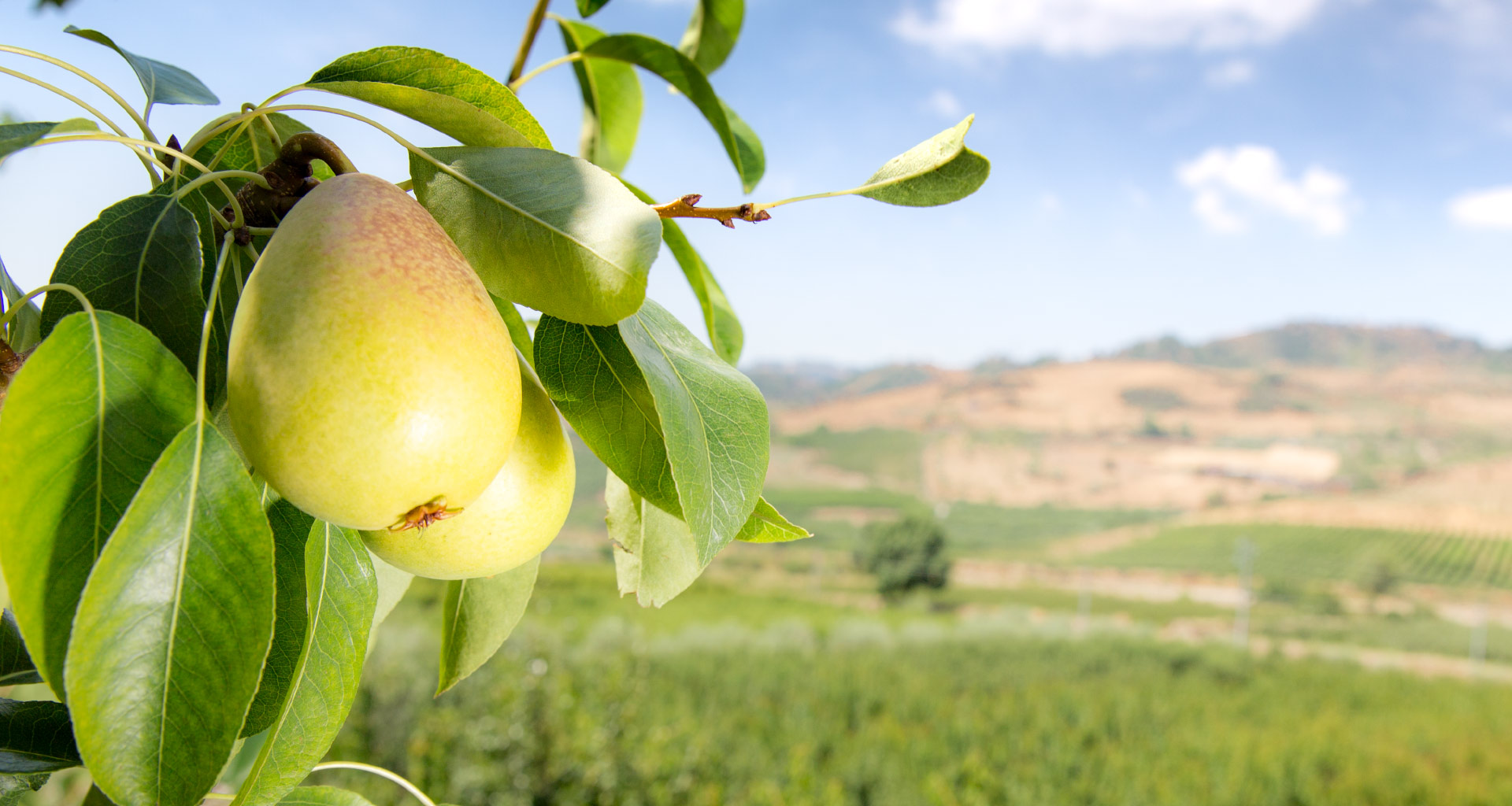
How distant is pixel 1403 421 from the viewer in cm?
3356

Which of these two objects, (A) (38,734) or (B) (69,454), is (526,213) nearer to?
(B) (69,454)

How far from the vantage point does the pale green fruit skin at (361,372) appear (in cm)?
18

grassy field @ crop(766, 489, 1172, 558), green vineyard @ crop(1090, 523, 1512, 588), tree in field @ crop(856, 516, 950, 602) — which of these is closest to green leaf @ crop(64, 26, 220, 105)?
tree in field @ crop(856, 516, 950, 602)

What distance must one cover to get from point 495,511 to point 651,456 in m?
0.04

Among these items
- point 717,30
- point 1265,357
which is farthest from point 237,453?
point 1265,357

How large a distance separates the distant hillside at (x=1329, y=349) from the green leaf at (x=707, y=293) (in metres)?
40.5

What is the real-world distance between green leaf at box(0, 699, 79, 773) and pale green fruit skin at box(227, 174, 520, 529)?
0.14 meters

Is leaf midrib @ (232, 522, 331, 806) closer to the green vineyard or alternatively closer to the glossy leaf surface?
the glossy leaf surface

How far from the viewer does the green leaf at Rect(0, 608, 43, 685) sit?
325 mm

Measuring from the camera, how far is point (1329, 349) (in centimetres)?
4088

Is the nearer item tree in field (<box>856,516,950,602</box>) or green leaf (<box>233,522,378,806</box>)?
green leaf (<box>233,522,378,806</box>)

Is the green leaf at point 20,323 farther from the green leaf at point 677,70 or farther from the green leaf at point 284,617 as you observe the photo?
the green leaf at point 677,70

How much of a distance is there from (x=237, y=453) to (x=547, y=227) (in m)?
0.09

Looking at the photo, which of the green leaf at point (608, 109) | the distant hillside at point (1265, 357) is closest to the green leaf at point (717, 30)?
the green leaf at point (608, 109)
